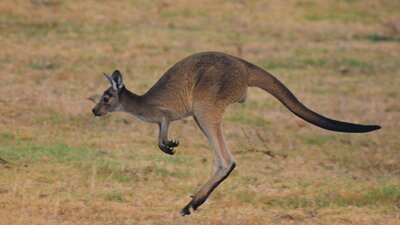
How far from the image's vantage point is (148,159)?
10805 millimetres

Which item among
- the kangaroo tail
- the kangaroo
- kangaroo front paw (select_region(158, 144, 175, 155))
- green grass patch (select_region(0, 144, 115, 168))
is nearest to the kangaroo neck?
the kangaroo

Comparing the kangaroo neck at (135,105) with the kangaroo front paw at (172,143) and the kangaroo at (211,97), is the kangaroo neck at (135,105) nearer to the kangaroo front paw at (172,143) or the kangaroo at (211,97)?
the kangaroo at (211,97)

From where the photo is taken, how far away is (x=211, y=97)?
8633 millimetres

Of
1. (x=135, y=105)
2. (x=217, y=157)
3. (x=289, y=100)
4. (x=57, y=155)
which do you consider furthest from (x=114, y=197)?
(x=289, y=100)

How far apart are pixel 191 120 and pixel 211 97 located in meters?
4.92

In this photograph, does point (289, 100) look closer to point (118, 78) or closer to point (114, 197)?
point (118, 78)

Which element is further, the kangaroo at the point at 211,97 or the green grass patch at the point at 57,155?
the green grass patch at the point at 57,155

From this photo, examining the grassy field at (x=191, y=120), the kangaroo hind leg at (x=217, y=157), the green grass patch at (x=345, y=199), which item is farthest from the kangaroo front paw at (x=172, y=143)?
the green grass patch at (x=345, y=199)

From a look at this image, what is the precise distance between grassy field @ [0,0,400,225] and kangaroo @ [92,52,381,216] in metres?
0.49

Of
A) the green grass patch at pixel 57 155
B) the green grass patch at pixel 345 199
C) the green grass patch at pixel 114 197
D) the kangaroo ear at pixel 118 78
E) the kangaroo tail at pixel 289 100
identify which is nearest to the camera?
the kangaroo tail at pixel 289 100

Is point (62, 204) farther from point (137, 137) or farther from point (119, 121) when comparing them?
point (119, 121)

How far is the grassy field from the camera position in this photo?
8961mm

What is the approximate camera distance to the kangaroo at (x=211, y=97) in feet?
28.3

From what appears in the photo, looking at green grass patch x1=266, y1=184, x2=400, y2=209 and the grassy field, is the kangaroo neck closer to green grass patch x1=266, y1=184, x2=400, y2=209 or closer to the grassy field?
the grassy field
